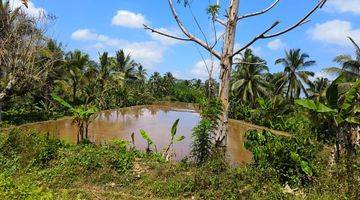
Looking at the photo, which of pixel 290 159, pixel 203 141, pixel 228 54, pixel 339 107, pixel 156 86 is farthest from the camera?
pixel 156 86

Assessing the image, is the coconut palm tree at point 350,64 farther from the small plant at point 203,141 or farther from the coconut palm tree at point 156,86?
the coconut palm tree at point 156,86

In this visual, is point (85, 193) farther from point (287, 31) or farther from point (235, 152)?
point (235, 152)

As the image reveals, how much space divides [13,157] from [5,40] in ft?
34.0

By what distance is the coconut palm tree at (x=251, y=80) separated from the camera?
115 feet

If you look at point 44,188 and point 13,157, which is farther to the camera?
point 13,157

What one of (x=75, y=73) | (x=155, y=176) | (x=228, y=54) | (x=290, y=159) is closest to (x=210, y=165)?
(x=155, y=176)

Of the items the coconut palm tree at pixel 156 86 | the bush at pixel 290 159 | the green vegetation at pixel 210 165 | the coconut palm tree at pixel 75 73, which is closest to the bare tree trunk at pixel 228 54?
the green vegetation at pixel 210 165

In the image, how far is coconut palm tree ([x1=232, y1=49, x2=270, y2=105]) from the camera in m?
35.2

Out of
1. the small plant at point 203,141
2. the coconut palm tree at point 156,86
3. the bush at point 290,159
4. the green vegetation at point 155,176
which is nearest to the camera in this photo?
the green vegetation at point 155,176

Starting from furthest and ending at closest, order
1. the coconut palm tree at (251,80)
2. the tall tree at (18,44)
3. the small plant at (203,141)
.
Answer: the coconut palm tree at (251,80) → the tall tree at (18,44) → the small plant at (203,141)

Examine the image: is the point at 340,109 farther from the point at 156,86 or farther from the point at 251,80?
the point at 156,86

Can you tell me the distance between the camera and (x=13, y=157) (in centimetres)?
1067

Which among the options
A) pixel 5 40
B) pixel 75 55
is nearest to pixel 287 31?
pixel 5 40

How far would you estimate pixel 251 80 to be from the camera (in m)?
35.4
